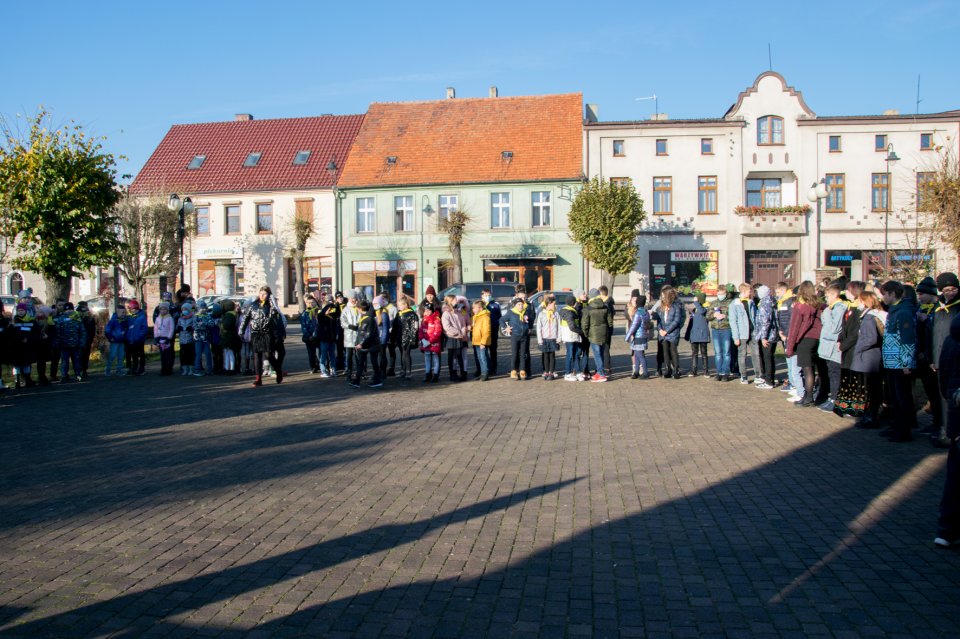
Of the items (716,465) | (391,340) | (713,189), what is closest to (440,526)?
(716,465)

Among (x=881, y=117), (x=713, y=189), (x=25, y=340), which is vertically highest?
(x=881, y=117)

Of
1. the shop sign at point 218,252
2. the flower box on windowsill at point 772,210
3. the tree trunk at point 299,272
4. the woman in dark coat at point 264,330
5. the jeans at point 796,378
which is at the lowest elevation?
the jeans at point 796,378

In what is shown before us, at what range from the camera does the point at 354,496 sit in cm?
708

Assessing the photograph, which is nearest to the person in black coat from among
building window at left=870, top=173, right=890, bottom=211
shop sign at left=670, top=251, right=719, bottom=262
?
shop sign at left=670, top=251, right=719, bottom=262

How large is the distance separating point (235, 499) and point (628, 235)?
107ft

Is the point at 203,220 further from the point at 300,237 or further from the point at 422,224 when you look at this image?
the point at 422,224

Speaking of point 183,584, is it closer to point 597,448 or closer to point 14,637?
point 14,637

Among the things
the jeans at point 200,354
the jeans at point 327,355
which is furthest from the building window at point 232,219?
the jeans at point 327,355

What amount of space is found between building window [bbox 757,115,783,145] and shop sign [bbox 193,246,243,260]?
28977 millimetres

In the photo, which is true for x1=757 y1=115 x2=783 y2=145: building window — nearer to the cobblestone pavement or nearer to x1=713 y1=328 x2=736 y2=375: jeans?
x1=713 y1=328 x2=736 y2=375: jeans

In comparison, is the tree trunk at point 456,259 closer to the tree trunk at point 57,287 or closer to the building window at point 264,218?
the building window at point 264,218

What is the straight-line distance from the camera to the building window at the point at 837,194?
131ft

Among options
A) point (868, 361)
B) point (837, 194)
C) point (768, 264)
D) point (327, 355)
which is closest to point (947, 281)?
point (868, 361)

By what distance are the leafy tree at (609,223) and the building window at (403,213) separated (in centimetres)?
983
